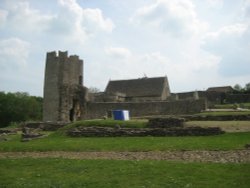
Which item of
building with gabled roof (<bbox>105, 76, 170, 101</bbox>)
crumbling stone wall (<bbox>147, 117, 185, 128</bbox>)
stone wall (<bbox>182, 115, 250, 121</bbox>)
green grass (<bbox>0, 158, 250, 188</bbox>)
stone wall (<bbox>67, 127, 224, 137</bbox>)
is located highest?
building with gabled roof (<bbox>105, 76, 170, 101</bbox>)

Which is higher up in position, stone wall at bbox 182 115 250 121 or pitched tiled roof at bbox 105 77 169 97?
pitched tiled roof at bbox 105 77 169 97

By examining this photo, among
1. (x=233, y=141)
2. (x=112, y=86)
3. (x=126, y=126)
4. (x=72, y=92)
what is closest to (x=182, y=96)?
(x=112, y=86)

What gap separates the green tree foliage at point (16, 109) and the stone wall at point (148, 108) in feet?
120

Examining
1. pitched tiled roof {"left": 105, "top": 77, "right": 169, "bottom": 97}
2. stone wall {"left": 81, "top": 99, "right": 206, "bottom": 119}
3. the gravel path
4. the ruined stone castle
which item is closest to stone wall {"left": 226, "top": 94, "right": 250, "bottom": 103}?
pitched tiled roof {"left": 105, "top": 77, "right": 169, "bottom": 97}

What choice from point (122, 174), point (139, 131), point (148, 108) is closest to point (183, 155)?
point (122, 174)

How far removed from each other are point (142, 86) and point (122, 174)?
50.3 metres

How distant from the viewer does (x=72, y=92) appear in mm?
41438

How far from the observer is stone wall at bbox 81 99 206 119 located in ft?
135

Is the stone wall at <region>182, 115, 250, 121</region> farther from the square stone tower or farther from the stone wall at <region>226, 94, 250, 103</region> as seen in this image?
the stone wall at <region>226, 94, 250, 103</region>

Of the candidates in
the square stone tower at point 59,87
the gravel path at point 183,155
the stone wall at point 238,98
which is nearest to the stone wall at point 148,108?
the square stone tower at point 59,87

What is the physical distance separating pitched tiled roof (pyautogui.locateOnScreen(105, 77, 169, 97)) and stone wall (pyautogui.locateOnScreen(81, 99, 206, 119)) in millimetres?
15075

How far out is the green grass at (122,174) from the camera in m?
8.91

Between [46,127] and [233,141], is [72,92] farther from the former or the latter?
[233,141]

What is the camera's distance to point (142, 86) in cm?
6019
